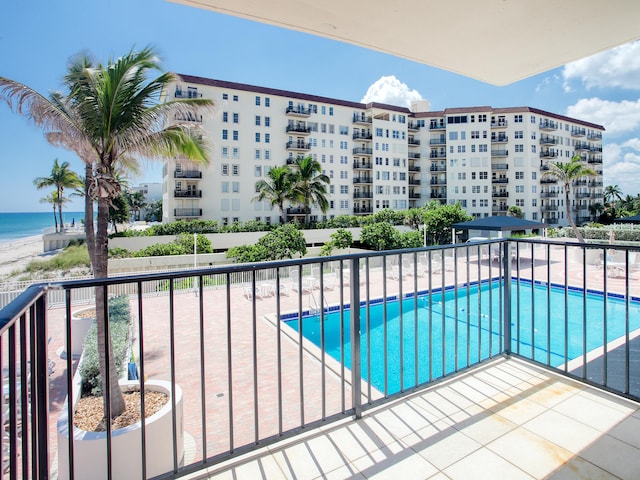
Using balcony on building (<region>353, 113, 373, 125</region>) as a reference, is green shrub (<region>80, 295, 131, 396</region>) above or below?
below

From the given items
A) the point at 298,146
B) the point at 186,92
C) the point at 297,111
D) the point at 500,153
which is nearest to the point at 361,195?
the point at 298,146

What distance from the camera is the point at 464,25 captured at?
7.58ft

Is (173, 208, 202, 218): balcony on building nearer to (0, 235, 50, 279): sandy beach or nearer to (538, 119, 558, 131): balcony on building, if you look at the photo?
(0, 235, 50, 279): sandy beach

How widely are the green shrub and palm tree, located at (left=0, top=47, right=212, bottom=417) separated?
126 centimetres

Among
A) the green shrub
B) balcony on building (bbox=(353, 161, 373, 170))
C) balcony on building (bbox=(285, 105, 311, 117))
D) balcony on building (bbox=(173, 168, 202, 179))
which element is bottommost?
the green shrub

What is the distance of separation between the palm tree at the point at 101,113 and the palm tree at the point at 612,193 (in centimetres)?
6832

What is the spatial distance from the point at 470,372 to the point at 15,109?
7.55m

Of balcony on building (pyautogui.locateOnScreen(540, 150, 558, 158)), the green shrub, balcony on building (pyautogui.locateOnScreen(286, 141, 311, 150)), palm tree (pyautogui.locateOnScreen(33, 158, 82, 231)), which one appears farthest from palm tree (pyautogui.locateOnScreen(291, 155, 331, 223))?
balcony on building (pyautogui.locateOnScreen(540, 150, 558, 158))

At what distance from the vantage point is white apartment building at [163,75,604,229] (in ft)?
109

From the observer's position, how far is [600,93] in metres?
55.0

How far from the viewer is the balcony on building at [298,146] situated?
36344mm

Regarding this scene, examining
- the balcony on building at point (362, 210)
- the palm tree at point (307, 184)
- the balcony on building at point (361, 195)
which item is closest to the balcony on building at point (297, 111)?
→ the palm tree at point (307, 184)

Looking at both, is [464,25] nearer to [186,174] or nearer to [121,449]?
[121,449]

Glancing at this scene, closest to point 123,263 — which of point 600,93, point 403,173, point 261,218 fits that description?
point 261,218
